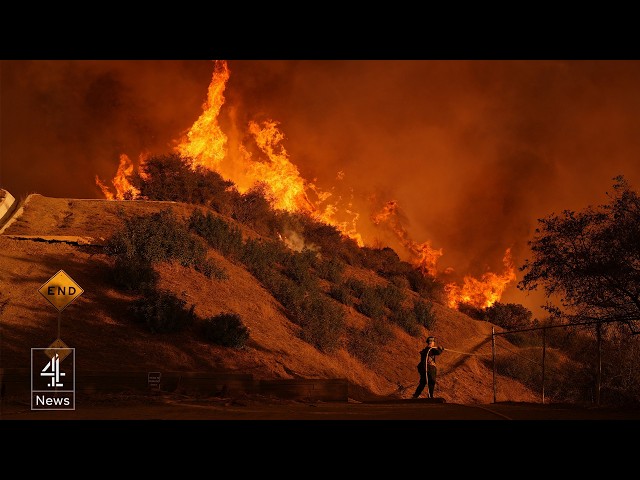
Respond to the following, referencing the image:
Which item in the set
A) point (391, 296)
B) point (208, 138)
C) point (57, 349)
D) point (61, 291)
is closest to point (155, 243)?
point (61, 291)

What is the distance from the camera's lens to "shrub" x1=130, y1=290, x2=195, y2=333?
22.0 metres

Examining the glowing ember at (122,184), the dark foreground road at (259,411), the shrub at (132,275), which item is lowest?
the dark foreground road at (259,411)

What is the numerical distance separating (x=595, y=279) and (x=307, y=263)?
826 inches

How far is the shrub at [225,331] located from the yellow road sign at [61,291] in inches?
273

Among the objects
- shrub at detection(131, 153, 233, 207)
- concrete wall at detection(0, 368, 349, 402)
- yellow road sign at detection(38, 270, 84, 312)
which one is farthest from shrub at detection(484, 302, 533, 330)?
yellow road sign at detection(38, 270, 84, 312)

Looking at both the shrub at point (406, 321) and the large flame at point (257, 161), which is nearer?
the shrub at point (406, 321)

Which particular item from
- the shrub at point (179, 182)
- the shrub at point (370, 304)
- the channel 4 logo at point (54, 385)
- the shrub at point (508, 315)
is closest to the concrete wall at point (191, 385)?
the channel 4 logo at point (54, 385)

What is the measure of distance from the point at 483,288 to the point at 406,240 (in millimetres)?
7361

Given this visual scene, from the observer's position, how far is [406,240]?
184 ft

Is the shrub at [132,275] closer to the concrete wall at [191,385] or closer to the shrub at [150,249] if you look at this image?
the shrub at [150,249]

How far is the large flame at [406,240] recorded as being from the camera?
54.8 meters
